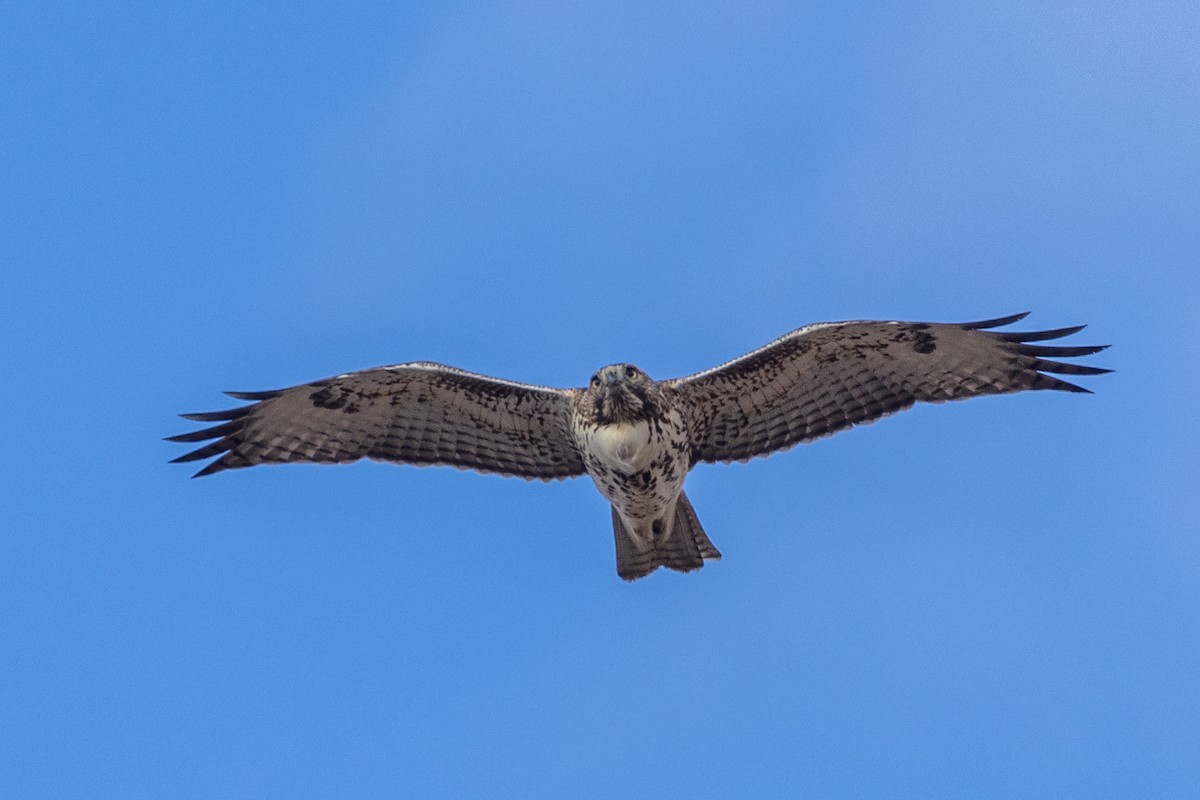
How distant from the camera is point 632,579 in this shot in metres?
13.2

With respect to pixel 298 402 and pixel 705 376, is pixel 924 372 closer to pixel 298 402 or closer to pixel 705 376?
pixel 705 376

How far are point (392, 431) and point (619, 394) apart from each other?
243cm

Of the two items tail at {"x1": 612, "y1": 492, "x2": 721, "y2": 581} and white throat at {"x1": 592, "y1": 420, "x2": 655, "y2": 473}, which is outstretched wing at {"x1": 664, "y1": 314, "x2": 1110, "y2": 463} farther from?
white throat at {"x1": 592, "y1": 420, "x2": 655, "y2": 473}

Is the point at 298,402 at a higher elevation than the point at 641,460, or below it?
higher

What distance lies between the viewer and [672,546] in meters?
13.1

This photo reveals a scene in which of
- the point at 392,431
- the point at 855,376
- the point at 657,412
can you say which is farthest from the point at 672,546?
the point at 392,431

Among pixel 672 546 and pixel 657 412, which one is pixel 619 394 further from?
pixel 672 546

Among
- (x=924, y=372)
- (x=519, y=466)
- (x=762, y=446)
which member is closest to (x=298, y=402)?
(x=519, y=466)

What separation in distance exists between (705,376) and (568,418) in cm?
121

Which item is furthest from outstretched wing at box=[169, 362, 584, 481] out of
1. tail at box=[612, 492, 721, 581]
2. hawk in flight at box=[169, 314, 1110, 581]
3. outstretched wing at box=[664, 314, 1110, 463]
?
outstretched wing at box=[664, 314, 1110, 463]

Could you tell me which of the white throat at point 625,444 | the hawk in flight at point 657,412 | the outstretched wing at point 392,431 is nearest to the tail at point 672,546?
the hawk in flight at point 657,412

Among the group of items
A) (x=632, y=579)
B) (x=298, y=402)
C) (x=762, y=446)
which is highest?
Answer: (x=298, y=402)

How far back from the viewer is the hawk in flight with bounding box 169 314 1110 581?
12516 mm

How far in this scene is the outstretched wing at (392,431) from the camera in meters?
13.1
